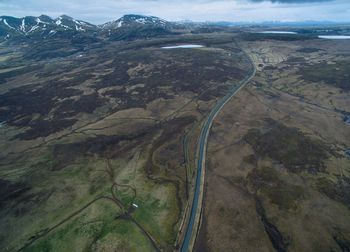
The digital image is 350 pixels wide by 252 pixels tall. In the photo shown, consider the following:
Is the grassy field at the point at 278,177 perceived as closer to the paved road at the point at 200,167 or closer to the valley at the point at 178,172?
the valley at the point at 178,172

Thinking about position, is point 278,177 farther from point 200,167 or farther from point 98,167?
point 98,167

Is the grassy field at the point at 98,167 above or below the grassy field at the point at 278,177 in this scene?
below

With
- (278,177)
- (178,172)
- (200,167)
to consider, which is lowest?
(178,172)

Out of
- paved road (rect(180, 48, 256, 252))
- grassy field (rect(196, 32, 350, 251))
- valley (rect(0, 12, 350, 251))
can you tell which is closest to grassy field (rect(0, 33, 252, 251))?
valley (rect(0, 12, 350, 251))

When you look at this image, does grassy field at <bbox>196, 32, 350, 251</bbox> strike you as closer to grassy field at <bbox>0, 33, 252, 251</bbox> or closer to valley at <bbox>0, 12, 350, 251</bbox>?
valley at <bbox>0, 12, 350, 251</bbox>

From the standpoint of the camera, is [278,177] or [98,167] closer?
[278,177]

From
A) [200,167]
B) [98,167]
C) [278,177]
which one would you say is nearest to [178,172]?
[200,167]

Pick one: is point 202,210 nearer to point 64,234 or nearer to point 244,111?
point 64,234

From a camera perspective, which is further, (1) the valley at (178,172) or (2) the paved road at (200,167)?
(1) the valley at (178,172)

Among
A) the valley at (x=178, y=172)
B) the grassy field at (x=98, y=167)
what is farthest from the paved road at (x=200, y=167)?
the grassy field at (x=98, y=167)

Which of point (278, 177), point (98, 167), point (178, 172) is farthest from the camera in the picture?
point (98, 167)

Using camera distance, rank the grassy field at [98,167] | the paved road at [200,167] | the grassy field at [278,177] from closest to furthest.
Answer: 1. the grassy field at [278,177]
2. the paved road at [200,167]
3. the grassy field at [98,167]

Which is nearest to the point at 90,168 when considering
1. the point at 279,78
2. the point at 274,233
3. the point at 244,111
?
the point at 274,233
